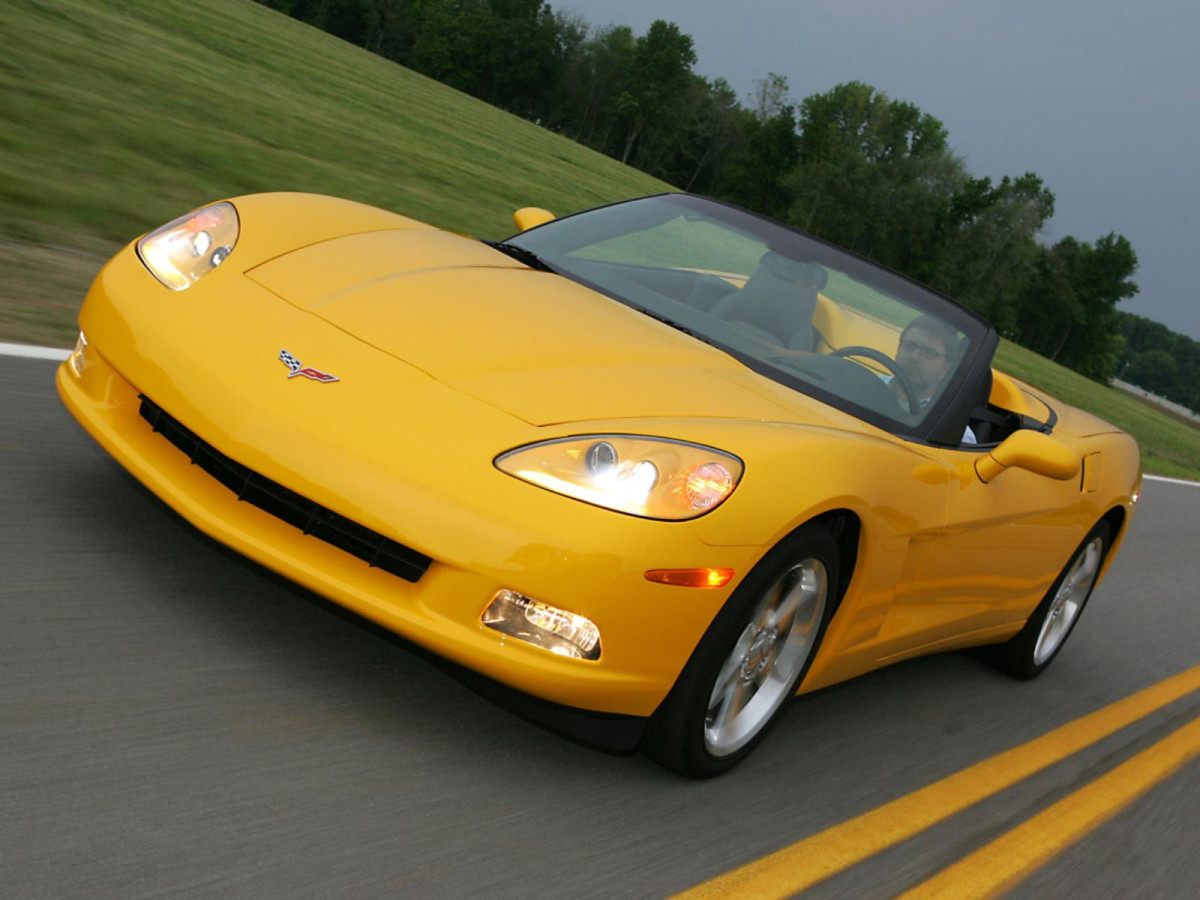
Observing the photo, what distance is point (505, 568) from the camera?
2.82 m

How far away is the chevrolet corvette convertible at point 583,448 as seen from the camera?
2885 millimetres

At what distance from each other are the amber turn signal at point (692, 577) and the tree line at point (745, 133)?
250 feet

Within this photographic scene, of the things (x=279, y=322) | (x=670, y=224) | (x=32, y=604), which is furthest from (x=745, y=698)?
(x=670, y=224)

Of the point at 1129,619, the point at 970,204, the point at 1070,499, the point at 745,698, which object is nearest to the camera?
the point at 745,698

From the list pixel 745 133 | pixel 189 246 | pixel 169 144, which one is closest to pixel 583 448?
pixel 189 246

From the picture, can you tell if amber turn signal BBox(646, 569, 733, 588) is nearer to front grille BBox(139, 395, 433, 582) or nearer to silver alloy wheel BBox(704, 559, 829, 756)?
silver alloy wheel BBox(704, 559, 829, 756)

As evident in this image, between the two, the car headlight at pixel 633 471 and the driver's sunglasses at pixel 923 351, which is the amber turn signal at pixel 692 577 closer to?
the car headlight at pixel 633 471

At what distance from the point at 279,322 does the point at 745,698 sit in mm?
1476

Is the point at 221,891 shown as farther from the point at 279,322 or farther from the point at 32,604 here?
the point at 279,322

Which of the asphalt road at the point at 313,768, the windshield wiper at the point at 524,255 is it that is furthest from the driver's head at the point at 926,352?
the windshield wiper at the point at 524,255

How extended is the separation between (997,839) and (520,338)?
185 centimetres

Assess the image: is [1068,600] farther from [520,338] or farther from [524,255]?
[520,338]

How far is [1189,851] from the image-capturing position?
4199 millimetres

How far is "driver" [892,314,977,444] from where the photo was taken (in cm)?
427
